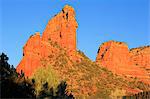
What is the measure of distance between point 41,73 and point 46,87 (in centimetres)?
357

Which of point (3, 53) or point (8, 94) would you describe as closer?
point (8, 94)

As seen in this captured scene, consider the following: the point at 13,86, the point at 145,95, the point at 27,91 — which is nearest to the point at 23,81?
the point at 27,91

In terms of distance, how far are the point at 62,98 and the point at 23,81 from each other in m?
10.0

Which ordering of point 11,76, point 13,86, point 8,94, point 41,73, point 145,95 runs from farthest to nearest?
point 41,73
point 145,95
point 11,76
point 13,86
point 8,94

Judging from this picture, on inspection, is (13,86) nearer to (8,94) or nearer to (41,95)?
(8,94)

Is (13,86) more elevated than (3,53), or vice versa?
(3,53)

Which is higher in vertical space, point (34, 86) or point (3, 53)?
point (3, 53)

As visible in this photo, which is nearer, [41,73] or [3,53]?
[3,53]

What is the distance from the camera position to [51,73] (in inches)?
3164

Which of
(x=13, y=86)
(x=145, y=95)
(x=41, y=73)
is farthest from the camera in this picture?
(x=41, y=73)

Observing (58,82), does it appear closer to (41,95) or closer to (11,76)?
(41,95)

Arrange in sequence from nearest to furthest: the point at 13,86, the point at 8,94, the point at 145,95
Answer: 1. the point at 8,94
2. the point at 13,86
3. the point at 145,95

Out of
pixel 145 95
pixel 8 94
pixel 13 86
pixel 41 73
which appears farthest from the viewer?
pixel 41 73

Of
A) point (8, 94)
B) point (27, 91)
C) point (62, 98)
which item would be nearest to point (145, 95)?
point (62, 98)
